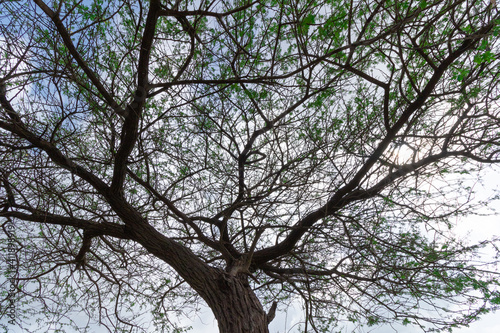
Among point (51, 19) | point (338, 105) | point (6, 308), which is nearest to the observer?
point (51, 19)

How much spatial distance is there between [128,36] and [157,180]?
195 centimetres

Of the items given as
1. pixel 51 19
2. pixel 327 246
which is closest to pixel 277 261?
pixel 327 246

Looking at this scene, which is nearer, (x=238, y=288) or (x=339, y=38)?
(x=339, y=38)

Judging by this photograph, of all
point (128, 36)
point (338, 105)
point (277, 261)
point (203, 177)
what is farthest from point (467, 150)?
point (128, 36)

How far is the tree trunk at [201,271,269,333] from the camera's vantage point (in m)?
3.39

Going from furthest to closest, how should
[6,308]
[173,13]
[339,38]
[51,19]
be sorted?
[6,308], [339,38], [51,19], [173,13]

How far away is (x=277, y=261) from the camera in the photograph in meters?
4.80

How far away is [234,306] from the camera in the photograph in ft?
11.6

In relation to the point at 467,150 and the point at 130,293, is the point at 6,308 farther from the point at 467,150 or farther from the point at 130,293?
the point at 467,150

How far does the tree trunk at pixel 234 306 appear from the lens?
11.1 feet

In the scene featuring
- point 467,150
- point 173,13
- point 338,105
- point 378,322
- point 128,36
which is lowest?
point 378,322

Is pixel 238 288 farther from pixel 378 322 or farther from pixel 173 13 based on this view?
pixel 173 13

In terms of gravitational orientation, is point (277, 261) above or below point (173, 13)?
below

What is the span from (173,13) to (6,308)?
466cm
